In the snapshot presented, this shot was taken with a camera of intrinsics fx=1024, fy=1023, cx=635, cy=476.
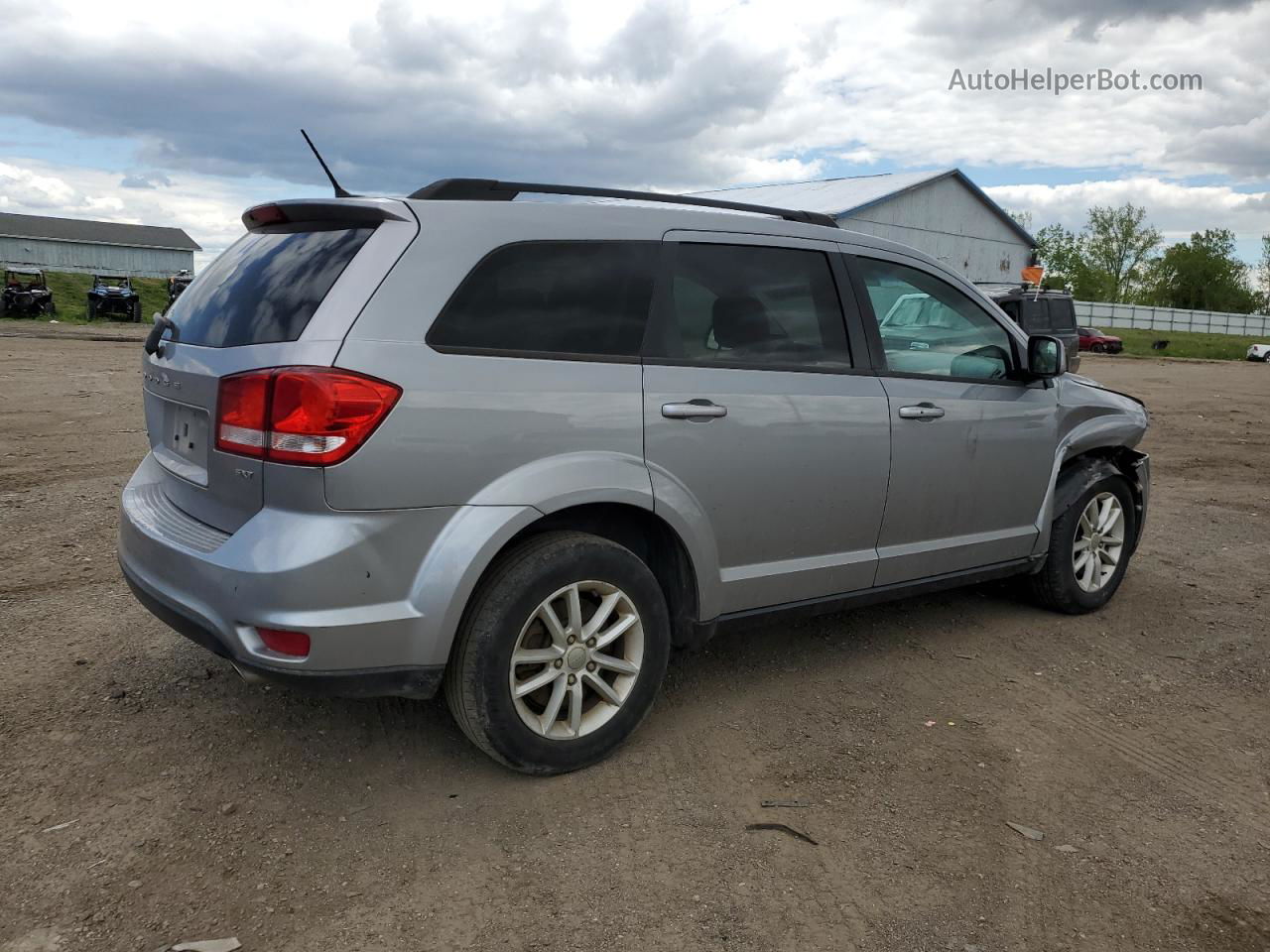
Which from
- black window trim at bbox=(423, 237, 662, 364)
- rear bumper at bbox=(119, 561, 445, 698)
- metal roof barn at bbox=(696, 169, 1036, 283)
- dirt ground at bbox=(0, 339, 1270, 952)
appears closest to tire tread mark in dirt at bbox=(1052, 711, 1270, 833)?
dirt ground at bbox=(0, 339, 1270, 952)

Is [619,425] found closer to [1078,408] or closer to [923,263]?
[923,263]

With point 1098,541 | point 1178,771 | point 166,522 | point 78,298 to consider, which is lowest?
point 1178,771

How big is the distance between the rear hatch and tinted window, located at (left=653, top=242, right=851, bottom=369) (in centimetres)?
100

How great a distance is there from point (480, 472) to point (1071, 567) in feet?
11.2

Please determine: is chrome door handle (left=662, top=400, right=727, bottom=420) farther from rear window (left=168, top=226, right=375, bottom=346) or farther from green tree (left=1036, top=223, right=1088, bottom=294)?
green tree (left=1036, top=223, right=1088, bottom=294)

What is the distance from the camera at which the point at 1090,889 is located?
9.28ft

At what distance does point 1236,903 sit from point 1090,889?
1.25 feet

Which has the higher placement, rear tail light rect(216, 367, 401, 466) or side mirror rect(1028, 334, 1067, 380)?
side mirror rect(1028, 334, 1067, 380)

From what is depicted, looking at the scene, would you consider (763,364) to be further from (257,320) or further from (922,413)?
(257,320)

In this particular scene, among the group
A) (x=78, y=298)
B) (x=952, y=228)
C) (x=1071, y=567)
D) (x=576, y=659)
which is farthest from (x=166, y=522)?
(x=78, y=298)

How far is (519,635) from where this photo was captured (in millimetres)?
3135

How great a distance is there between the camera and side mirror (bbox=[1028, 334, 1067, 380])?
182 inches

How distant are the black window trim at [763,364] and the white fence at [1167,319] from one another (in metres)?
57.1

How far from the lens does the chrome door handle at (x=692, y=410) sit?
3443 mm
